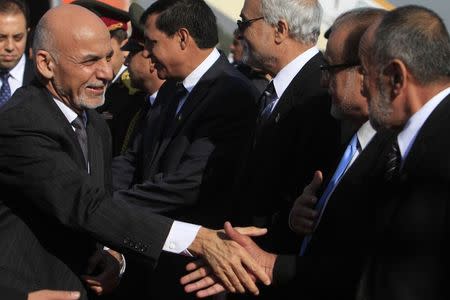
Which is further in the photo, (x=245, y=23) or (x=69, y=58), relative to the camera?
(x=245, y=23)

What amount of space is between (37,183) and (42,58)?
0.62m

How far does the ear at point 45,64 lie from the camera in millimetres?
3992

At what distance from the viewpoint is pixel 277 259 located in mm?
3846

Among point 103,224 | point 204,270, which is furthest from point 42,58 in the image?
point 204,270

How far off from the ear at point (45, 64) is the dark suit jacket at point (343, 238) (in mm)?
1317

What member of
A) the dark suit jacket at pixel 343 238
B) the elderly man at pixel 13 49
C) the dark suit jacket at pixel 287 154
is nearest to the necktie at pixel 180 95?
the dark suit jacket at pixel 287 154

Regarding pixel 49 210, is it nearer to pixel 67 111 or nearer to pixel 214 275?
pixel 67 111

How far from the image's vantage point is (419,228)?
286 cm

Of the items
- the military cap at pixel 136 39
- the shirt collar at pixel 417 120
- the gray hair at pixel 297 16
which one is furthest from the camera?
the military cap at pixel 136 39

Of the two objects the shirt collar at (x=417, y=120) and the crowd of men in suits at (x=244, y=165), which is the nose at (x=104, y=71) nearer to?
the crowd of men in suits at (x=244, y=165)

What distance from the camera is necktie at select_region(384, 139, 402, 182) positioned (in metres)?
3.20

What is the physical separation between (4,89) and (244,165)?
274 centimetres

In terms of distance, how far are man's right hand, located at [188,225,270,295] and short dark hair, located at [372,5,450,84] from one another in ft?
4.00

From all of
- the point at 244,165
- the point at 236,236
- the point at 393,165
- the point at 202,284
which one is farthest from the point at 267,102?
the point at 393,165
